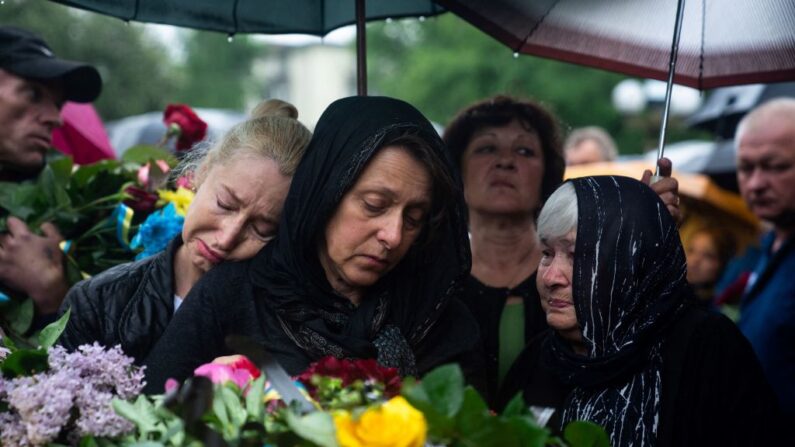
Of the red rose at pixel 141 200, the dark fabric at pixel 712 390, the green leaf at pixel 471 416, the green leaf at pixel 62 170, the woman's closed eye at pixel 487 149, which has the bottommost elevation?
the dark fabric at pixel 712 390

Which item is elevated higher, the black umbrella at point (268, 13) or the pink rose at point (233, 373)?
the black umbrella at point (268, 13)

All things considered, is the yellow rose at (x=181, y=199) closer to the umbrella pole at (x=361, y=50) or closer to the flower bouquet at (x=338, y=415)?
the umbrella pole at (x=361, y=50)

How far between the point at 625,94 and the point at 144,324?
12.0 meters

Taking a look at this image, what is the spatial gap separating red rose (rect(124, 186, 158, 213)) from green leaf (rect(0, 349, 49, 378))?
1.44 m

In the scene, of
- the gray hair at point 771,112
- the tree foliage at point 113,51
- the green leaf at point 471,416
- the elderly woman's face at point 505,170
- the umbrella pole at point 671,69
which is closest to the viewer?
the green leaf at point 471,416

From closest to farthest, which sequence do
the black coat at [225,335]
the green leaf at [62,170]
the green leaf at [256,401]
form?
the green leaf at [256,401], the black coat at [225,335], the green leaf at [62,170]

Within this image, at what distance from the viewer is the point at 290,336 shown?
2.66 metres

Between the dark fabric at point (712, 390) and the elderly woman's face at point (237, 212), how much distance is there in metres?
1.02

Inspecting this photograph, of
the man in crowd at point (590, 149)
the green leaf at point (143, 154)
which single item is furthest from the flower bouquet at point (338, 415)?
the man in crowd at point (590, 149)

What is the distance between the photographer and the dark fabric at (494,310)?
3715mm

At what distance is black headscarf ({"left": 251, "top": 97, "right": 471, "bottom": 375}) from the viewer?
8.74ft

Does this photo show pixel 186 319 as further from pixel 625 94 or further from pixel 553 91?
pixel 553 91

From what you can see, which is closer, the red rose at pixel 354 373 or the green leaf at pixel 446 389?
the green leaf at pixel 446 389

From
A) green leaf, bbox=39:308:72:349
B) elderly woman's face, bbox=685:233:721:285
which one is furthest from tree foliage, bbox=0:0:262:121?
green leaf, bbox=39:308:72:349
